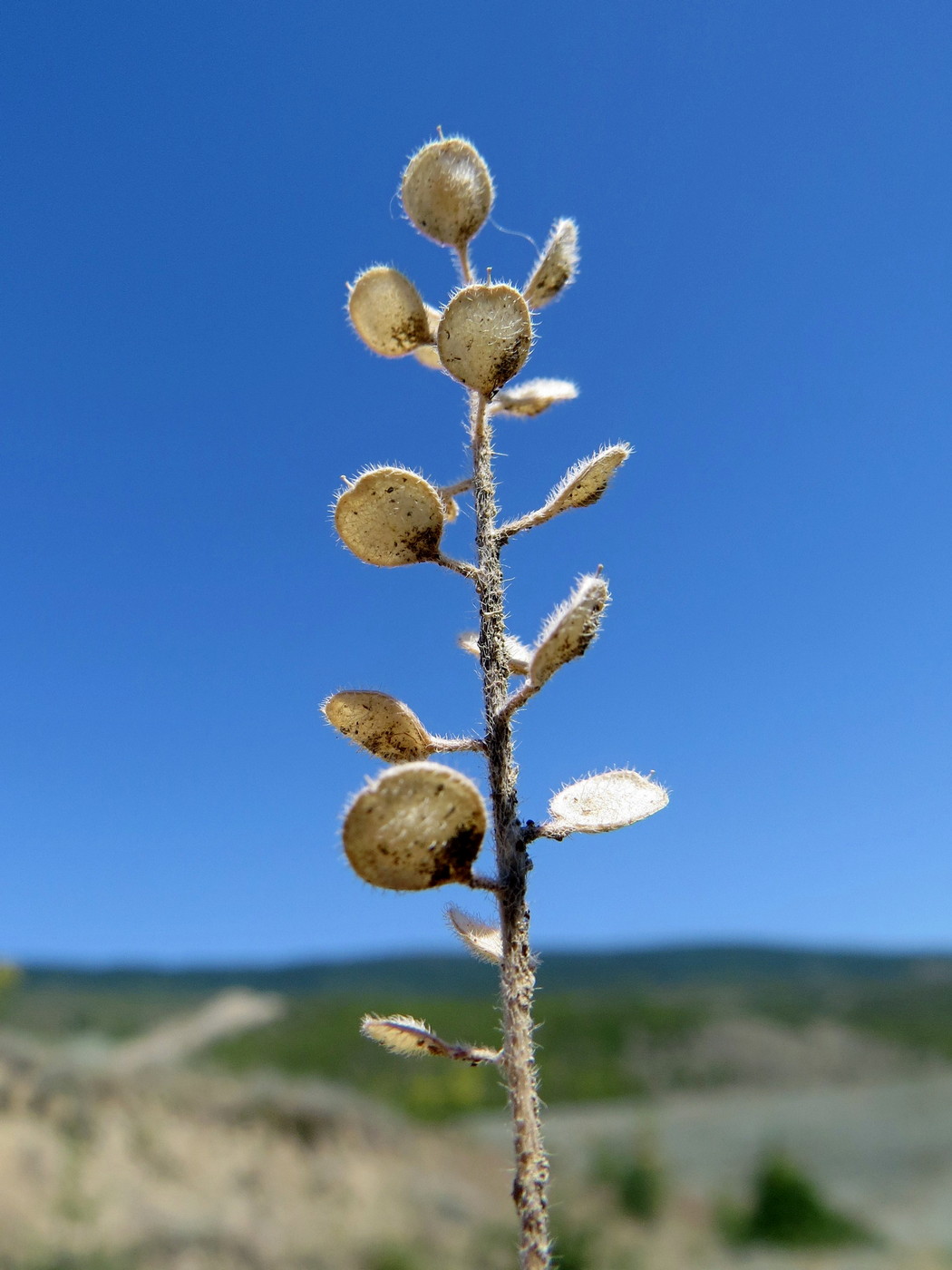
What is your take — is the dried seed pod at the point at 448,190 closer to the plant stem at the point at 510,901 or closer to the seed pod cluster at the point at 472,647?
the seed pod cluster at the point at 472,647

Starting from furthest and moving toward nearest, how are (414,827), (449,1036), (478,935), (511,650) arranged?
(449,1036) → (511,650) → (478,935) → (414,827)

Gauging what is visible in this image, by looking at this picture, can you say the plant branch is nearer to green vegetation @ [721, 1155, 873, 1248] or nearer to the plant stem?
the plant stem

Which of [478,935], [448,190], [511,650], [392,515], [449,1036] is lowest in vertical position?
[449,1036]

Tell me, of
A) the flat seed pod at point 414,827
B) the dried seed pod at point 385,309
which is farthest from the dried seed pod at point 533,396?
the flat seed pod at point 414,827

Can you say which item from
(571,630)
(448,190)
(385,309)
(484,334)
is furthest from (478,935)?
(448,190)

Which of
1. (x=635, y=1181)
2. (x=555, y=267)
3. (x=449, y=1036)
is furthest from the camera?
(x=449, y=1036)

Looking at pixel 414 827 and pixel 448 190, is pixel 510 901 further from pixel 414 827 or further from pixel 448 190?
pixel 448 190

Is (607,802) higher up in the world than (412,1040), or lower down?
higher up

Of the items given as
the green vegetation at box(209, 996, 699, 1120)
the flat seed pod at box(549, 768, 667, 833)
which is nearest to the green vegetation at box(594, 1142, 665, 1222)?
the green vegetation at box(209, 996, 699, 1120)
